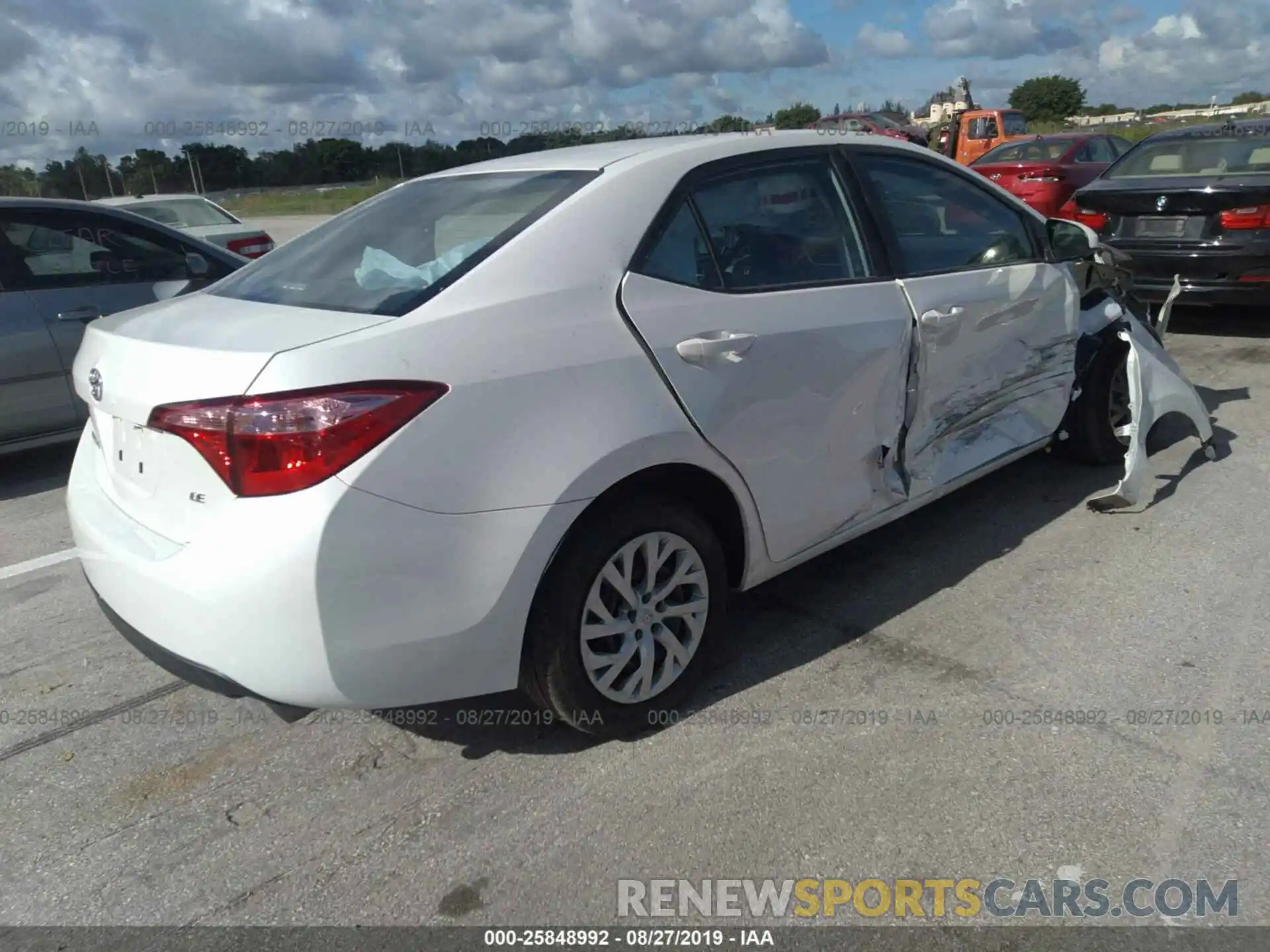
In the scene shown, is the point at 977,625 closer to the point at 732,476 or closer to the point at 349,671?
the point at 732,476

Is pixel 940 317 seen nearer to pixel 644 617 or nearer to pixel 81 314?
pixel 644 617

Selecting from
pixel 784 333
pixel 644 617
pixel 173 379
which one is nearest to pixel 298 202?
pixel 784 333

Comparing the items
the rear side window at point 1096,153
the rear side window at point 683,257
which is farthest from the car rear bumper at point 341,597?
the rear side window at point 1096,153

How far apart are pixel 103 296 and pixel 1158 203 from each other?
282 inches

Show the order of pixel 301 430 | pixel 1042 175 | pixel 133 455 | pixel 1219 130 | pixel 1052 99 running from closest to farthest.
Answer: pixel 301 430 < pixel 133 455 < pixel 1219 130 < pixel 1042 175 < pixel 1052 99

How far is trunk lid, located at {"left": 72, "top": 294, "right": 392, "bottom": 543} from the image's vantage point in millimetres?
2328

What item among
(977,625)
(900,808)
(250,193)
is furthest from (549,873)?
(250,193)

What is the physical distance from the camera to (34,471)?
5992 millimetres

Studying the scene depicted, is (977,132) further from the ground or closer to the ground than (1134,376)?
further from the ground

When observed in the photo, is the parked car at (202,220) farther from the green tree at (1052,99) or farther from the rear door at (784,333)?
the green tree at (1052,99)

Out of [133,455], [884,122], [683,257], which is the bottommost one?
[133,455]

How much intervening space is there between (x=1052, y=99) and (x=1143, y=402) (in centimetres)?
6888

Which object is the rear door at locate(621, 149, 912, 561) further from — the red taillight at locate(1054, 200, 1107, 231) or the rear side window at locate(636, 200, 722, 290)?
the red taillight at locate(1054, 200, 1107, 231)

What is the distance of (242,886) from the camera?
7.90ft
